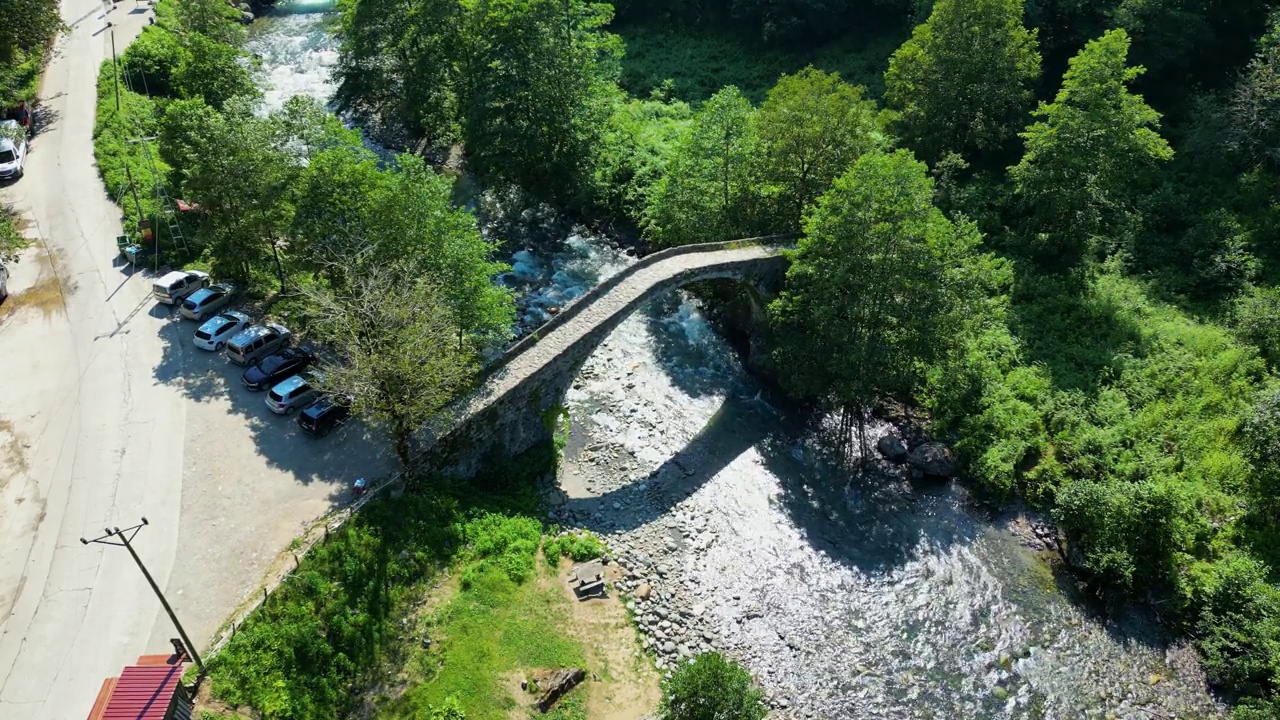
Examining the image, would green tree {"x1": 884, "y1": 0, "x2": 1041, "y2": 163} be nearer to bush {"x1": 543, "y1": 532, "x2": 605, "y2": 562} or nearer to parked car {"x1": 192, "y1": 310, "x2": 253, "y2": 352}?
bush {"x1": 543, "y1": 532, "x2": 605, "y2": 562}

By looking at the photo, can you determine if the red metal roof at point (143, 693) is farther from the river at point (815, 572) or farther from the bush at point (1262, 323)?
the bush at point (1262, 323)

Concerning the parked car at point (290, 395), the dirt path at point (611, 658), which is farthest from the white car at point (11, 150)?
the dirt path at point (611, 658)

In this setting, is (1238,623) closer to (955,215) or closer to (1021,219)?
(955,215)

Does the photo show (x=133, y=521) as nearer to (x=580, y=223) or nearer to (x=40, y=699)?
(x=40, y=699)

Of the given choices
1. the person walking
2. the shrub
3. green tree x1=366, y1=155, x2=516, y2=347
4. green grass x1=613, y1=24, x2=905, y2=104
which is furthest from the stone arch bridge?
the person walking

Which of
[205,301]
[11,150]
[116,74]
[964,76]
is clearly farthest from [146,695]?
[116,74]

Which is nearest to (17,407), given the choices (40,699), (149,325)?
(149,325)

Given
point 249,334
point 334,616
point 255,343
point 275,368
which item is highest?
point 249,334
